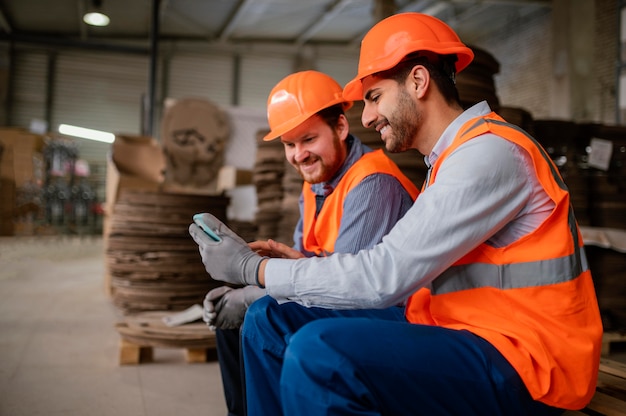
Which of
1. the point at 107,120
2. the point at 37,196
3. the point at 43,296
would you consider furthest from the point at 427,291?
the point at 107,120

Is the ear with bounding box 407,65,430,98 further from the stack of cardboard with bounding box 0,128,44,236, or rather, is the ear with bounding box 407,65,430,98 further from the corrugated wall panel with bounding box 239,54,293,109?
the corrugated wall panel with bounding box 239,54,293,109

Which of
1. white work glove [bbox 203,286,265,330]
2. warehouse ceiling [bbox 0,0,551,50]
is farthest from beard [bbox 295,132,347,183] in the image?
warehouse ceiling [bbox 0,0,551,50]

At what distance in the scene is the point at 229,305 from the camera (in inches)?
93.2

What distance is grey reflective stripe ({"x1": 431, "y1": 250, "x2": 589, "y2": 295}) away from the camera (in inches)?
58.5

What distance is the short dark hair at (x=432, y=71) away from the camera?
1807 millimetres

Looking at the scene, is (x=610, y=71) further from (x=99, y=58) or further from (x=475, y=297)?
(x=99, y=58)

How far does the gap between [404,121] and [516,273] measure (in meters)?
0.60

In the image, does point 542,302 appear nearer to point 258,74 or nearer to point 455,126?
point 455,126

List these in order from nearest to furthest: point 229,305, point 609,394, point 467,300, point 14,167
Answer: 1. point 467,300
2. point 609,394
3. point 229,305
4. point 14,167

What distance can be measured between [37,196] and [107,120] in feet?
14.2

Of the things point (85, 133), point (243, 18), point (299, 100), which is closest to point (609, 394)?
point (299, 100)

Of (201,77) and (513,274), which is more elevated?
(201,77)

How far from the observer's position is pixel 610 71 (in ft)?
39.0

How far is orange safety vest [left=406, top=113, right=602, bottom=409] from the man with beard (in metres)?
0.69
